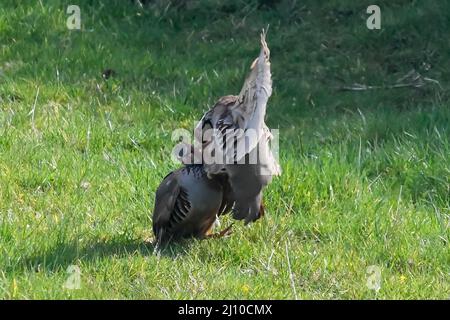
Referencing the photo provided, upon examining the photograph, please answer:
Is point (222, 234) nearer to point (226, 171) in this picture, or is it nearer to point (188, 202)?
point (188, 202)

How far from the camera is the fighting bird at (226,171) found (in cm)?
522

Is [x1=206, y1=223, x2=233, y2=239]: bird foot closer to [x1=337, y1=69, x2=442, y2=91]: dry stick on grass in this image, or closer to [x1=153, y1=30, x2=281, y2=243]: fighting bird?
[x1=153, y1=30, x2=281, y2=243]: fighting bird

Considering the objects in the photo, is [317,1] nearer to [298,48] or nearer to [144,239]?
[298,48]

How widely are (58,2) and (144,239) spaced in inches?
167

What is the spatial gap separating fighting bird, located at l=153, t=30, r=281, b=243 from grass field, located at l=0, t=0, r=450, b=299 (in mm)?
182

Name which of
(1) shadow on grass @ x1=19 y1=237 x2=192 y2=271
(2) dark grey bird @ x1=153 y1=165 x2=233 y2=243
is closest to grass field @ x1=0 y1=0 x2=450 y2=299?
(1) shadow on grass @ x1=19 y1=237 x2=192 y2=271

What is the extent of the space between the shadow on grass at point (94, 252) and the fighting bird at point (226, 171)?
0.09m

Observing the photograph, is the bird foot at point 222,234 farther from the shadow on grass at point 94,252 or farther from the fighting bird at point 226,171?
the shadow on grass at point 94,252

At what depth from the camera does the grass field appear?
5457mm

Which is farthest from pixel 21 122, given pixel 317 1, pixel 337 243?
pixel 317 1

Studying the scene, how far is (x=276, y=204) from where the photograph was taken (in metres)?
A: 6.41

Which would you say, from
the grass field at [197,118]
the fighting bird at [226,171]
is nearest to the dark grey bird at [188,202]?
the fighting bird at [226,171]

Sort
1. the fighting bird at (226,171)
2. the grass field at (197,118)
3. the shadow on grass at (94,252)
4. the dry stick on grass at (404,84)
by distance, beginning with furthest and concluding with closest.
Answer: the dry stick on grass at (404,84)
the grass field at (197,118)
the shadow on grass at (94,252)
the fighting bird at (226,171)

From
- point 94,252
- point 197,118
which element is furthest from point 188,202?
point 197,118
